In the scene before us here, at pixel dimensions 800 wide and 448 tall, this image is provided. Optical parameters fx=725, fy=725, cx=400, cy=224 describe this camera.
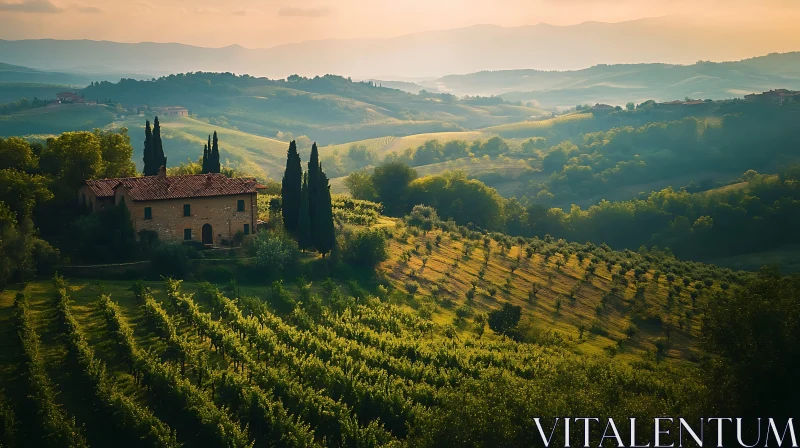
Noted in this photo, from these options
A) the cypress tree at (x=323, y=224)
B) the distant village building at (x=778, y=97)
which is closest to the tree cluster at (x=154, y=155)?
the cypress tree at (x=323, y=224)

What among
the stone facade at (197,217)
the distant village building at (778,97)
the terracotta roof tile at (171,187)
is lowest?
the stone facade at (197,217)

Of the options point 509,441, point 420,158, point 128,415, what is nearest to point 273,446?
point 128,415

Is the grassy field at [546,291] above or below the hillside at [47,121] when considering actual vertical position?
below

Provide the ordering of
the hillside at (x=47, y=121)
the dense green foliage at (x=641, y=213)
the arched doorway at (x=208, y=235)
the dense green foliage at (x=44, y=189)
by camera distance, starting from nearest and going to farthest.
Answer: the dense green foliage at (x=44, y=189) < the arched doorway at (x=208, y=235) < the dense green foliage at (x=641, y=213) < the hillside at (x=47, y=121)

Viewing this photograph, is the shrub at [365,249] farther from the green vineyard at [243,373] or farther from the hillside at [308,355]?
the green vineyard at [243,373]

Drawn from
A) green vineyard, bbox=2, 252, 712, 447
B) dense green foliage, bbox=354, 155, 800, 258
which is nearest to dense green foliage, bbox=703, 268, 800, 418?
green vineyard, bbox=2, 252, 712, 447

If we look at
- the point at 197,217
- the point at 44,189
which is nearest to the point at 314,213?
the point at 197,217

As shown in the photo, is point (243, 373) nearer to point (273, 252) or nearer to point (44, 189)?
point (273, 252)
